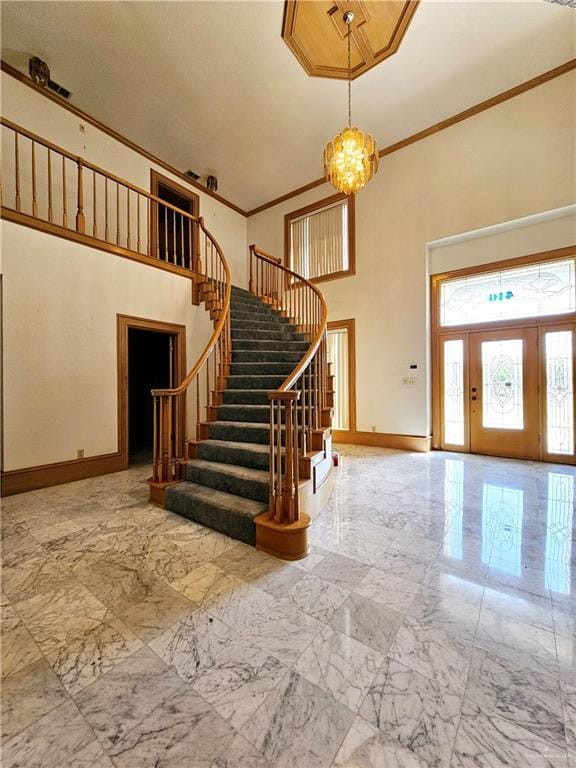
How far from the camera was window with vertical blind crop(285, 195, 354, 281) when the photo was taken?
236 inches

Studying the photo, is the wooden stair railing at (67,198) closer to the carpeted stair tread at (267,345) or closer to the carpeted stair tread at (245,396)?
the carpeted stair tread at (267,345)

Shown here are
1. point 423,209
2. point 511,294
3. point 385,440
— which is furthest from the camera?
point 385,440

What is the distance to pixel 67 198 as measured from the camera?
14.7 ft

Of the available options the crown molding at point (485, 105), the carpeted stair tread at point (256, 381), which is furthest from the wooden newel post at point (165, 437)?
the crown molding at point (485, 105)

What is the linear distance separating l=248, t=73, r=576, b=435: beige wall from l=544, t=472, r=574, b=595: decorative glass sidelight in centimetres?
197

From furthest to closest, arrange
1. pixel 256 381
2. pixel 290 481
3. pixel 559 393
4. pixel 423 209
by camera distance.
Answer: pixel 423 209 < pixel 559 393 < pixel 256 381 < pixel 290 481

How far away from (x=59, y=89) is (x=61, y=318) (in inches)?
139

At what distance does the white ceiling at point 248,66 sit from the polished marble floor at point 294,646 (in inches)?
217

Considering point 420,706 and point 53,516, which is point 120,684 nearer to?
point 420,706

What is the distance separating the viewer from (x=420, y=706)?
3.56ft

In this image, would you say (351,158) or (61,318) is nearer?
(351,158)

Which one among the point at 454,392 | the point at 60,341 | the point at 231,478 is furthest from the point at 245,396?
the point at 454,392

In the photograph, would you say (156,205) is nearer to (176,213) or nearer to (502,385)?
(176,213)

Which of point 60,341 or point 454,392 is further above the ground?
point 60,341
